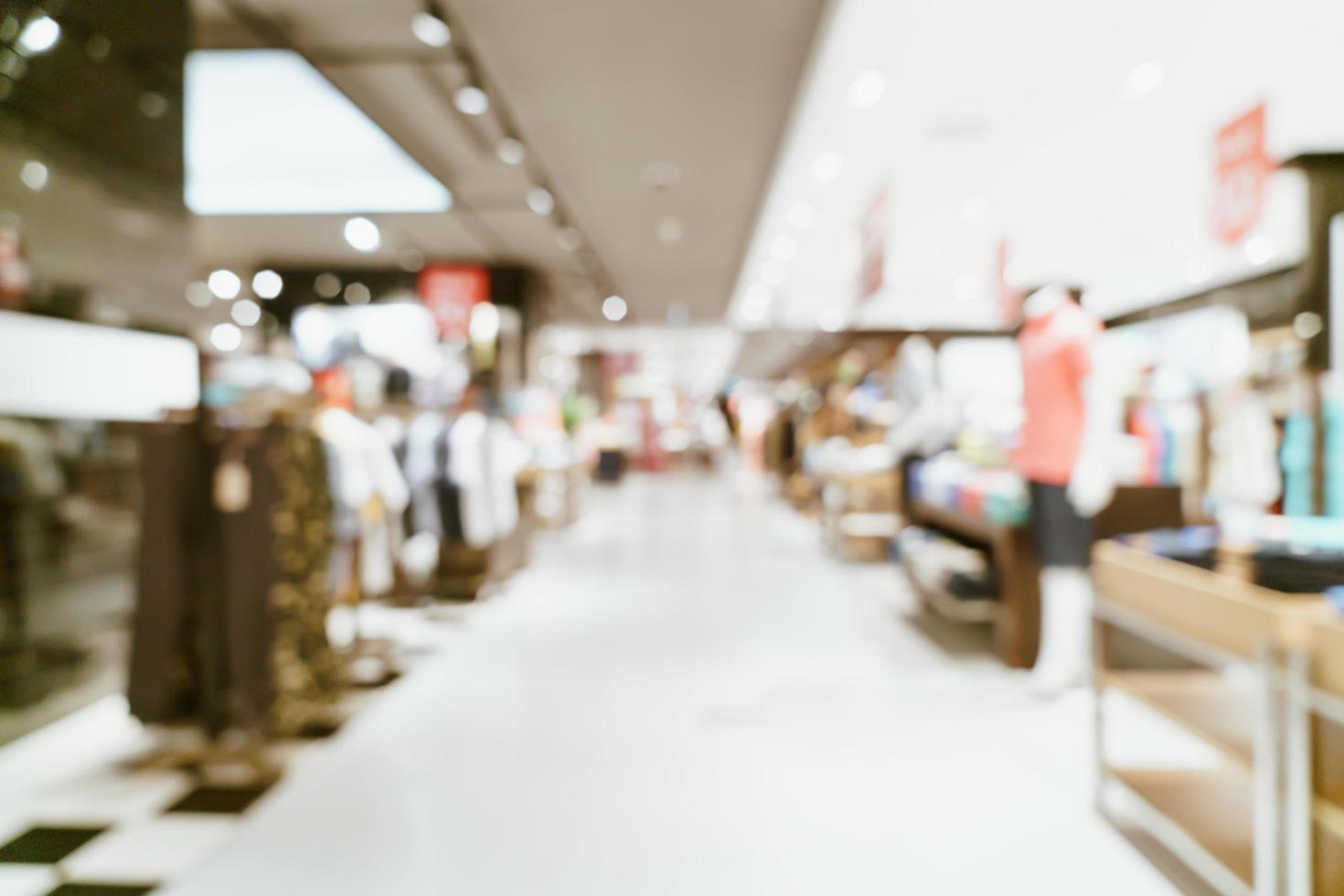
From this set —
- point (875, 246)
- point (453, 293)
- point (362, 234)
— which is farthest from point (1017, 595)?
point (453, 293)

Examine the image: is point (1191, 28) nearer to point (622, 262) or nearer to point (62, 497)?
point (62, 497)

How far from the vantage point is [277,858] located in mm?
2346

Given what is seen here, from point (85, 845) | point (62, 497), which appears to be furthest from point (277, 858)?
point (62, 497)

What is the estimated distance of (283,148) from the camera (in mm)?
6516

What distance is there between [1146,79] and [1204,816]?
5.06 meters

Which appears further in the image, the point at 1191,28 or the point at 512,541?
the point at 512,541

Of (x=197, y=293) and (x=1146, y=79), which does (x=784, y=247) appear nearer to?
(x=1146, y=79)

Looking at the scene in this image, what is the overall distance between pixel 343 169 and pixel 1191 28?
6.21 meters

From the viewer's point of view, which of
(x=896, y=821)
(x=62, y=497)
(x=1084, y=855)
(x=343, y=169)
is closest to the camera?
(x=1084, y=855)

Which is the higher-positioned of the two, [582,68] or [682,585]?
[582,68]

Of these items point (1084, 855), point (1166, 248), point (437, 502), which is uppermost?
point (1166, 248)

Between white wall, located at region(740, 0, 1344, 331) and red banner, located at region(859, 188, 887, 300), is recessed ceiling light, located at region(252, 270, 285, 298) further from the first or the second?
red banner, located at region(859, 188, 887, 300)

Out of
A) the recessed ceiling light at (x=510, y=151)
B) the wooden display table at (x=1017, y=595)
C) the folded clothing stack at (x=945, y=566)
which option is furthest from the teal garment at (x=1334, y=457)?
the recessed ceiling light at (x=510, y=151)

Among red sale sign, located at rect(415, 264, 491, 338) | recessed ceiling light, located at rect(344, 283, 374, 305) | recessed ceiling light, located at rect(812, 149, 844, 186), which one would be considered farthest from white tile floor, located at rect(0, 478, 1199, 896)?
recessed ceiling light, located at rect(344, 283, 374, 305)
